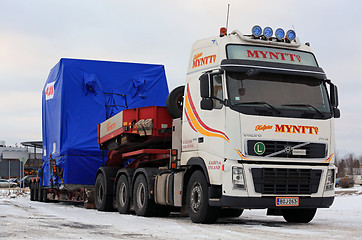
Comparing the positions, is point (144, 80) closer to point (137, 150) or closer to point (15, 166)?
point (137, 150)

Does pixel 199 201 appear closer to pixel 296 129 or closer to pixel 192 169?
pixel 192 169

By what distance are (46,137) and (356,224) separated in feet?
42.1

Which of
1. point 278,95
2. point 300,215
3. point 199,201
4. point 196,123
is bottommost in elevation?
point 300,215

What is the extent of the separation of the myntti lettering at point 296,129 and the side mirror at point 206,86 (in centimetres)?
138

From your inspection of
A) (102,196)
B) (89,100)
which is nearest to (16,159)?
(89,100)

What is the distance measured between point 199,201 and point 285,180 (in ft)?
5.58

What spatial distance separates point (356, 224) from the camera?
11555 mm

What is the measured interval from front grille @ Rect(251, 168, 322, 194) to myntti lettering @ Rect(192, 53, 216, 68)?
2.41m

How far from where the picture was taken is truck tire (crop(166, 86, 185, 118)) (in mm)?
13320

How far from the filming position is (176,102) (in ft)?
43.8

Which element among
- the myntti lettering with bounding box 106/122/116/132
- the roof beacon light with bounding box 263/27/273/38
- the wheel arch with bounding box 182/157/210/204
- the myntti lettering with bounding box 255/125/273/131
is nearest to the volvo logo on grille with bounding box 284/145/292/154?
the myntti lettering with bounding box 255/125/273/131

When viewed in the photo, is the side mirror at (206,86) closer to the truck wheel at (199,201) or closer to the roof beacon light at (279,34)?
the truck wheel at (199,201)

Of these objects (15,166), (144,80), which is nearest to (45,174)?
(144,80)

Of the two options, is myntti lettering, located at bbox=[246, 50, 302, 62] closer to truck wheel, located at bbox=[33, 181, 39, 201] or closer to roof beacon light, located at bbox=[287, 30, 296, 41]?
roof beacon light, located at bbox=[287, 30, 296, 41]
